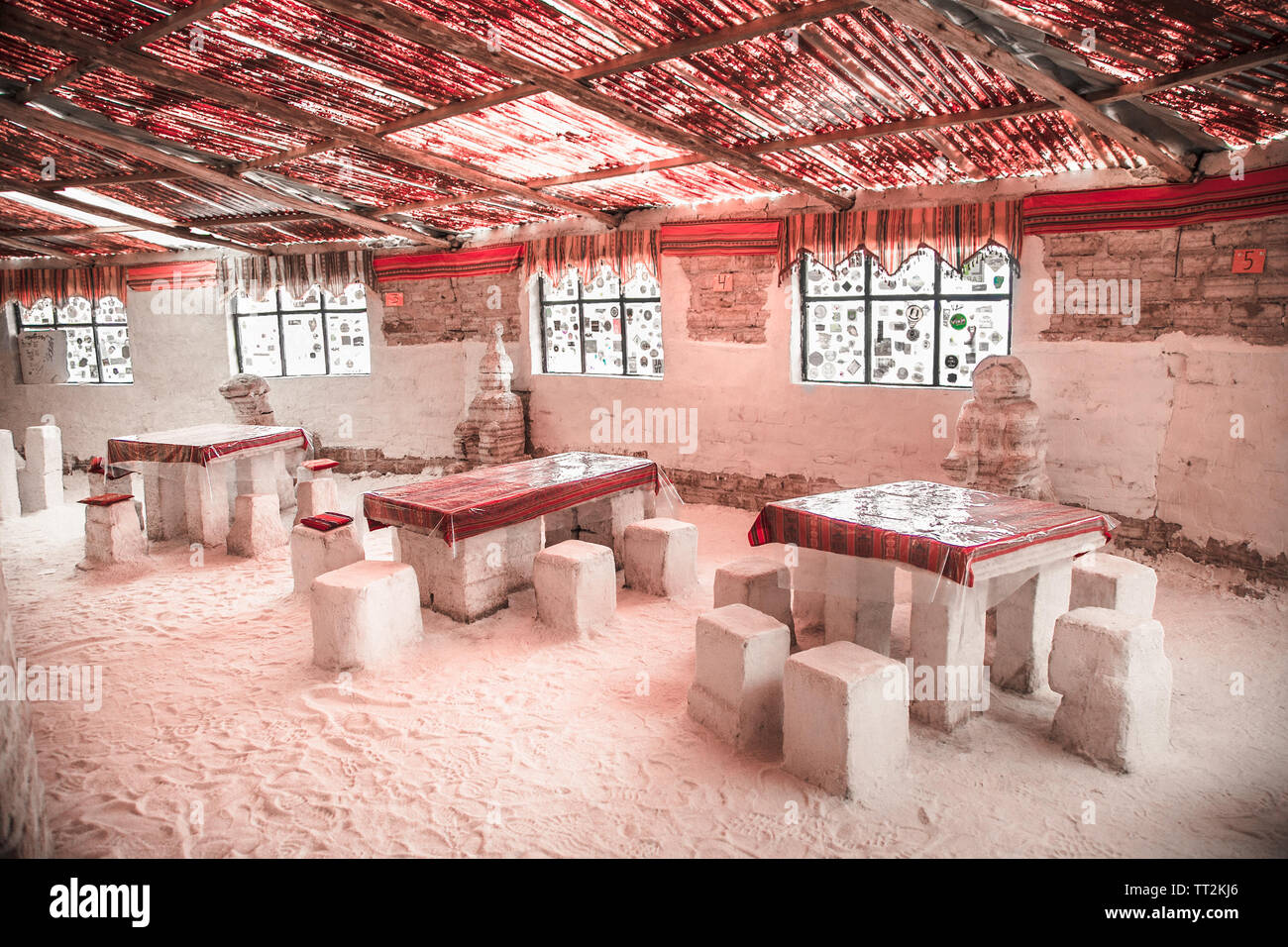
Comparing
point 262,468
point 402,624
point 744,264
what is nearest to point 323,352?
point 262,468

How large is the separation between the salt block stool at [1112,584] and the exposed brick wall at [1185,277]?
90.8 inches

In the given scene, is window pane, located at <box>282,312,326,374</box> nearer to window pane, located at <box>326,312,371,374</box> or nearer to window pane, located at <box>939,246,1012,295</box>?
window pane, located at <box>326,312,371,374</box>

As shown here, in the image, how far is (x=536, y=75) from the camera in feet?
17.5

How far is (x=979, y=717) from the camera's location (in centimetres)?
436

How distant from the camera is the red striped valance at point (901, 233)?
22.7ft

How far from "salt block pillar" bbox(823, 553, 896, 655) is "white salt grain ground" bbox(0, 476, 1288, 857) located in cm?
40

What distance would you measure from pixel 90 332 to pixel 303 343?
378cm

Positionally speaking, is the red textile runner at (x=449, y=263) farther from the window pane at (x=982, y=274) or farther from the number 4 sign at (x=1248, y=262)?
the number 4 sign at (x=1248, y=262)

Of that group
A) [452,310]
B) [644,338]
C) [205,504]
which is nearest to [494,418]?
[452,310]

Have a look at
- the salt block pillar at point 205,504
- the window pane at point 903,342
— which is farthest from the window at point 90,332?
the window pane at point 903,342

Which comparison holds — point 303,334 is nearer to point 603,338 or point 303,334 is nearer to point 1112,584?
point 603,338

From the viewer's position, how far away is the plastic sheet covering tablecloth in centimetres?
403

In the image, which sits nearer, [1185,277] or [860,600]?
[860,600]

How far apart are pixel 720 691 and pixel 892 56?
3.72 metres
